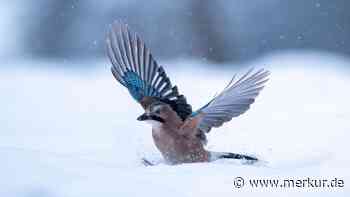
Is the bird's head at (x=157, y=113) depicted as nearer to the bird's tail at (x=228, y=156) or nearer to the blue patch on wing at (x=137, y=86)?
the blue patch on wing at (x=137, y=86)

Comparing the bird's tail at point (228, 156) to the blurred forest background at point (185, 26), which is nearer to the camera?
the bird's tail at point (228, 156)

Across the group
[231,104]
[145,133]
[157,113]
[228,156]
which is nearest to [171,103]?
[157,113]

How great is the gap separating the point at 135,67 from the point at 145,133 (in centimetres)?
63

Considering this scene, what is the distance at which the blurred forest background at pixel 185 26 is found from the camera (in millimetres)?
13312

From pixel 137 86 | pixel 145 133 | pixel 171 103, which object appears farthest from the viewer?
pixel 145 133

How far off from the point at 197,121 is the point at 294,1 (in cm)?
829

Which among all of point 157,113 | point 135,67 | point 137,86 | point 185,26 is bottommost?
point 157,113

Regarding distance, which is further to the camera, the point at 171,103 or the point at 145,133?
the point at 145,133

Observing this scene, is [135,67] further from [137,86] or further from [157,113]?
[157,113]

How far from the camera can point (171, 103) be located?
6547 millimetres

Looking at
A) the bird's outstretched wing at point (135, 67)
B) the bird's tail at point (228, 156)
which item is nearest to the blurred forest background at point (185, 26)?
the bird's outstretched wing at point (135, 67)

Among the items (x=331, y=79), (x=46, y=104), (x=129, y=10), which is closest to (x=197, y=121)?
(x=46, y=104)

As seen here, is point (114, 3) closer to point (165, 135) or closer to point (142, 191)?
point (165, 135)

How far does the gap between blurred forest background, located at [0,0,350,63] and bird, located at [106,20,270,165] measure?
610cm
